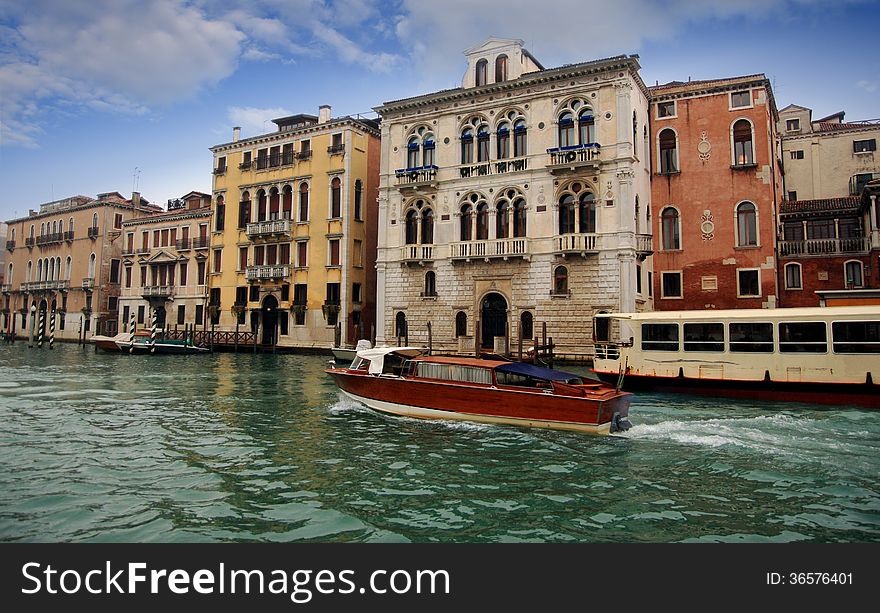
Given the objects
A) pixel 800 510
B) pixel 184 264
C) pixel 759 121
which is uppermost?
pixel 759 121

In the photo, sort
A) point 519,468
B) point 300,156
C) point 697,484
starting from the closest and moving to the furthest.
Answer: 1. point 697,484
2. point 519,468
3. point 300,156

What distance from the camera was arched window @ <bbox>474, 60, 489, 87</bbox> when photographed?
86.3 ft

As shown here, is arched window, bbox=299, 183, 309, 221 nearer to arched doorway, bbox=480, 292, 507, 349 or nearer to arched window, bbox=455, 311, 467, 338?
arched window, bbox=455, 311, 467, 338

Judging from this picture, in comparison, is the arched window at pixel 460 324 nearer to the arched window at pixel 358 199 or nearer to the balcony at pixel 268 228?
the arched window at pixel 358 199

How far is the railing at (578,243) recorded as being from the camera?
76.5ft

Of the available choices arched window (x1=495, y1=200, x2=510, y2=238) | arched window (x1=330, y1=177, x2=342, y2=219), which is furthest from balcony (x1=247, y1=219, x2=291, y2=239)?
arched window (x1=495, y1=200, x2=510, y2=238)

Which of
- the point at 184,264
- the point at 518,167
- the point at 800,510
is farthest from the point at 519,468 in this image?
the point at 184,264

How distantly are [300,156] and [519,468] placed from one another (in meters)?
27.5

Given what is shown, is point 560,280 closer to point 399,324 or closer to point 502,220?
point 502,220

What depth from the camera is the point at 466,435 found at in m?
10.2

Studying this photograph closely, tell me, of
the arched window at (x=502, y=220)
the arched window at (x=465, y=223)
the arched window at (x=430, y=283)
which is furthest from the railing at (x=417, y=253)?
the arched window at (x=502, y=220)

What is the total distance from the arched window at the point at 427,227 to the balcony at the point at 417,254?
1.53 feet

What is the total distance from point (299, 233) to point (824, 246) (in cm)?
2364
